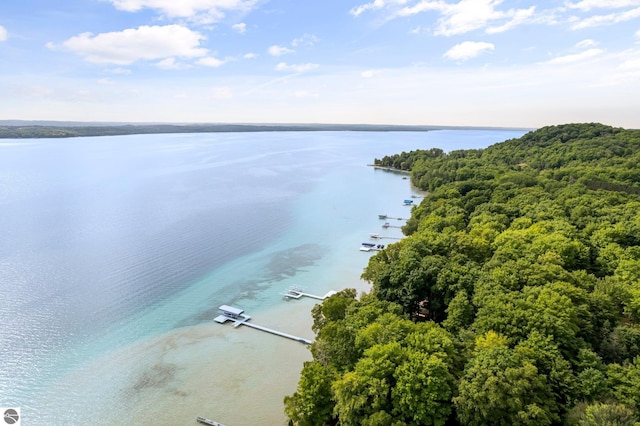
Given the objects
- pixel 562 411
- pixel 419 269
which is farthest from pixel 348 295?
pixel 562 411

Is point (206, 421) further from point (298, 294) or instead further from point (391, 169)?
point (391, 169)

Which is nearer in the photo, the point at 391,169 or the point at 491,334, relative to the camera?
the point at 491,334

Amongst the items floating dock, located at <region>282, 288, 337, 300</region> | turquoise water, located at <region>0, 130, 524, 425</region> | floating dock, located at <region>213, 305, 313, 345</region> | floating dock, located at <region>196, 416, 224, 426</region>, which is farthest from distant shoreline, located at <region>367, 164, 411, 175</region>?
floating dock, located at <region>196, 416, 224, 426</region>

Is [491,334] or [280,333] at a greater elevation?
[491,334]

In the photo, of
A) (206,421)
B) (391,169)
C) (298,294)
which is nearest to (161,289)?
(298,294)

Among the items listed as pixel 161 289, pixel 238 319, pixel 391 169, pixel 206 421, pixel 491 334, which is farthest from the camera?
pixel 391 169

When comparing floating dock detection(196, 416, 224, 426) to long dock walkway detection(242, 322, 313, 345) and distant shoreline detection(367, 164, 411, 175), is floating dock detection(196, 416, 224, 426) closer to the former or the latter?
long dock walkway detection(242, 322, 313, 345)
